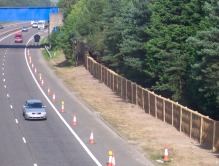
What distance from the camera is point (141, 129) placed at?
4222cm

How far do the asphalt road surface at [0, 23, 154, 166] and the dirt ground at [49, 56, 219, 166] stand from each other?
783 millimetres

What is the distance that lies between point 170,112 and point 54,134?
856 centimetres

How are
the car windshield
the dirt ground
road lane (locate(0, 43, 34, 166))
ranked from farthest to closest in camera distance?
the car windshield → the dirt ground → road lane (locate(0, 43, 34, 166))

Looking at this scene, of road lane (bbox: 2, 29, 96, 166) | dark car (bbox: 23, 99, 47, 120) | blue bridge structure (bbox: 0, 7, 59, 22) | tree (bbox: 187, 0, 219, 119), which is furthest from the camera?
blue bridge structure (bbox: 0, 7, 59, 22)

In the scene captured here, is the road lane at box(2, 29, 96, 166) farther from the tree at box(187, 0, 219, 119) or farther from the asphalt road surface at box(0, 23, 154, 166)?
the tree at box(187, 0, 219, 119)

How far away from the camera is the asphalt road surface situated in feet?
104

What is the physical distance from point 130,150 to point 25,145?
5465 millimetres

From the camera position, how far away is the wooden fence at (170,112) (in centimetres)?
3600

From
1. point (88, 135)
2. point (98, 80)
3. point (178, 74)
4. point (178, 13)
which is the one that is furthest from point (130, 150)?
point (98, 80)

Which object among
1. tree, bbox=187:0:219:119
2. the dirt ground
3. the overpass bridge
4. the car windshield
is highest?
the overpass bridge

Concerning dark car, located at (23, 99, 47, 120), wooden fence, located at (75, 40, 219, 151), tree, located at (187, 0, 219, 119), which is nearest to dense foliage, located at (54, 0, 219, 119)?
tree, located at (187, 0, 219, 119)

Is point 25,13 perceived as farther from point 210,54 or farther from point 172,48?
point 210,54

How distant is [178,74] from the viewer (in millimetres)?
52000

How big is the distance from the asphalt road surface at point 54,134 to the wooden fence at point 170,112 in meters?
4.12
